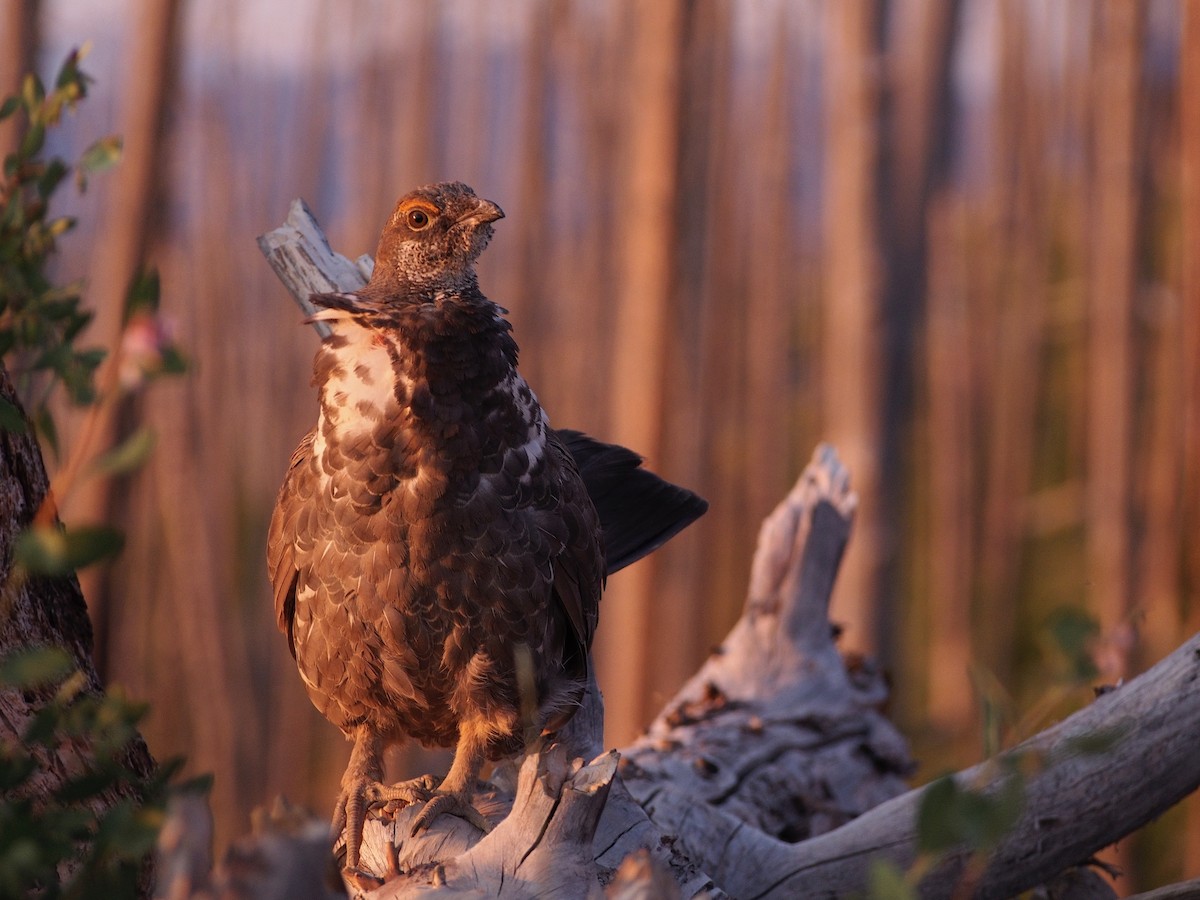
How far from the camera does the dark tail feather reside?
8.96 ft

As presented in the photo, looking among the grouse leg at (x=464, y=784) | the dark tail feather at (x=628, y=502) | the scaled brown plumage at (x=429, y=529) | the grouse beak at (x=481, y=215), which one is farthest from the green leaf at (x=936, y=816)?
the dark tail feather at (x=628, y=502)

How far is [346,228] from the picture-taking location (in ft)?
29.6

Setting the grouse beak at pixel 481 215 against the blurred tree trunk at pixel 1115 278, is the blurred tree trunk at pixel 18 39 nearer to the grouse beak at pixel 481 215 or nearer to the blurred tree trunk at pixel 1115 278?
the grouse beak at pixel 481 215

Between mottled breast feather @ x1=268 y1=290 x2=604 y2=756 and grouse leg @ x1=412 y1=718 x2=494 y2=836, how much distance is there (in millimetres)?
37

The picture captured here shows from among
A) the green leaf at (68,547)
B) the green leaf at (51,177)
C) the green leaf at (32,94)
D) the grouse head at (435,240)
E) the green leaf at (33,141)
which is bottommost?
the green leaf at (68,547)

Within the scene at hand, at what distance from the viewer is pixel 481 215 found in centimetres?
220

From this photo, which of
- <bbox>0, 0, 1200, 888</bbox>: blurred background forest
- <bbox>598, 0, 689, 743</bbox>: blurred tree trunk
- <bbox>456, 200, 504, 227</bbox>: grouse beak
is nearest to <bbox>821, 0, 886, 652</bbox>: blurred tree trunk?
<bbox>0, 0, 1200, 888</bbox>: blurred background forest

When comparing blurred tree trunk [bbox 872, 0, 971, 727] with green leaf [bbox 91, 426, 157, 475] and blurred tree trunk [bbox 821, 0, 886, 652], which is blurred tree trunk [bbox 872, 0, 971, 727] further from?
green leaf [bbox 91, 426, 157, 475]

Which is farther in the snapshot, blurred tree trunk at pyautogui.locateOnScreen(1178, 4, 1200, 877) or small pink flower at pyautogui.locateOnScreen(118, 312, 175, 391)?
blurred tree trunk at pyautogui.locateOnScreen(1178, 4, 1200, 877)

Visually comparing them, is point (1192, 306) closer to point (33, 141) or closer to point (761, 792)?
point (761, 792)

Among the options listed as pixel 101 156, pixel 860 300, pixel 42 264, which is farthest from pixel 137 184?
pixel 860 300

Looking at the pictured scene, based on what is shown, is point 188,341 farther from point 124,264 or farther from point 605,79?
point 124,264

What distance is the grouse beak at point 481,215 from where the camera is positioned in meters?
2.19

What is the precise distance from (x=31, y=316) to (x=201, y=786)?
0.92 m
